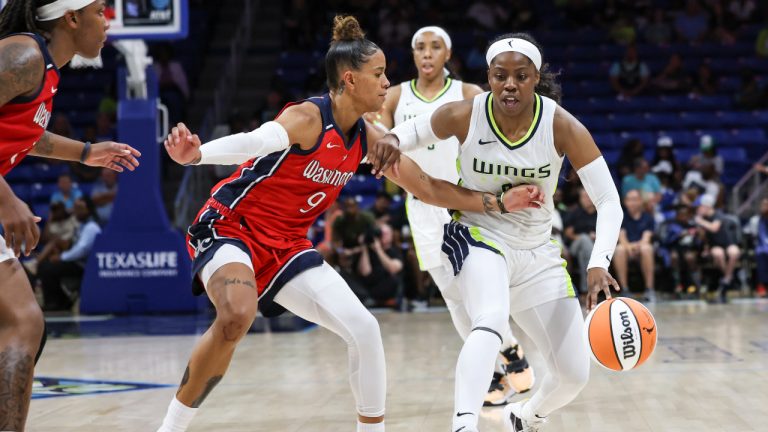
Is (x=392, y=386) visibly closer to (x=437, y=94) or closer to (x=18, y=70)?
(x=437, y=94)

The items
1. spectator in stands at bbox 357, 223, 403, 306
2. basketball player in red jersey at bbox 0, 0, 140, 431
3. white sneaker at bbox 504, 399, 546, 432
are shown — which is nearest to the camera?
basketball player in red jersey at bbox 0, 0, 140, 431

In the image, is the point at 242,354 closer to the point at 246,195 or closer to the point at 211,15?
the point at 246,195

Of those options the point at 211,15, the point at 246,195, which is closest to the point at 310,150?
the point at 246,195

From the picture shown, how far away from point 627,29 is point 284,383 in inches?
473

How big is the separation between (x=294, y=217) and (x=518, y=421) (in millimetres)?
1400

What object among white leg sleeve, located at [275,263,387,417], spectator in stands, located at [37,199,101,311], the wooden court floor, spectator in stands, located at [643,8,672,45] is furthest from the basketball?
spectator in stands, located at [643,8,672,45]

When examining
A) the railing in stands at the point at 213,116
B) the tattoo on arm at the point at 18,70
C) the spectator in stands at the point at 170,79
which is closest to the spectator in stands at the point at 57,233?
the railing in stands at the point at 213,116

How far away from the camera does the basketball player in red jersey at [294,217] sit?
4.10 metres

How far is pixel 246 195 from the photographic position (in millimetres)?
4359

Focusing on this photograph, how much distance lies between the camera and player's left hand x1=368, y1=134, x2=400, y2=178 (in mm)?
4375

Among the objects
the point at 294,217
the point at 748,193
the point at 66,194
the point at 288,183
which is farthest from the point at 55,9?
the point at 748,193

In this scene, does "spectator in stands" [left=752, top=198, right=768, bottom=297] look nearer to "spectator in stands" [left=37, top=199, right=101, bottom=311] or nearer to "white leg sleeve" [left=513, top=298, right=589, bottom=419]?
"spectator in stands" [left=37, top=199, right=101, bottom=311]

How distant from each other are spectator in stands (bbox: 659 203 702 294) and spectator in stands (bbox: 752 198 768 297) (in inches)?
31.4

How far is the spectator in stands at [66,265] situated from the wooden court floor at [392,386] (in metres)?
2.94
